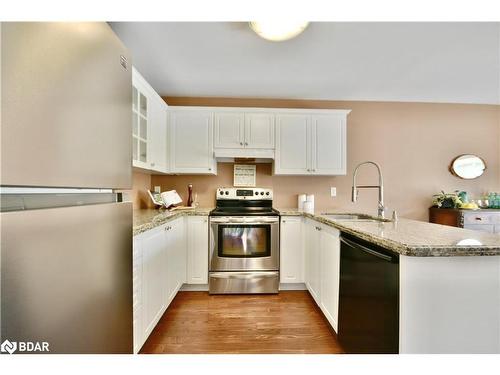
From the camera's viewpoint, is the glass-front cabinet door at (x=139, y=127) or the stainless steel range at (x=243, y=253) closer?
the glass-front cabinet door at (x=139, y=127)

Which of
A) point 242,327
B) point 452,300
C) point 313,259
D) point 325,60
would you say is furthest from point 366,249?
point 325,60

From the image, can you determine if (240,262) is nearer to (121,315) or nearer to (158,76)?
(121,315)

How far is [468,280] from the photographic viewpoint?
3.22ft

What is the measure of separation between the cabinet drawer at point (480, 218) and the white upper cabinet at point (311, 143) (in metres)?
1.51

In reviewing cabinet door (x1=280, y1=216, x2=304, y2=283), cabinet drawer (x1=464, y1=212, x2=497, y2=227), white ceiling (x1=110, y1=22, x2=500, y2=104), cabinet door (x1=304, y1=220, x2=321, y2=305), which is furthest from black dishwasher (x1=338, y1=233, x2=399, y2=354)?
cabinet drawer (x1=464, y1=212, x2=497, y2=227)

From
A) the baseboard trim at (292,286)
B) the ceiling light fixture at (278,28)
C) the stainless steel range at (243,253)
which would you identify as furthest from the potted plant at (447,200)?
the ceiling light fixture at (278,28)

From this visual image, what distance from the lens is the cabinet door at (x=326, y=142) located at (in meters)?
3.01

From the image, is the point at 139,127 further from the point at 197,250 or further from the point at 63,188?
the point at 63,188

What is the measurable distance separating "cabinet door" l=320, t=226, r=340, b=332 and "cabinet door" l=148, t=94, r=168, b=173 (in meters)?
1.80

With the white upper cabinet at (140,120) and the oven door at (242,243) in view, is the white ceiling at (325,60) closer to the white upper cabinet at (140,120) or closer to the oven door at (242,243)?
the white upper cabinet at (140,120)

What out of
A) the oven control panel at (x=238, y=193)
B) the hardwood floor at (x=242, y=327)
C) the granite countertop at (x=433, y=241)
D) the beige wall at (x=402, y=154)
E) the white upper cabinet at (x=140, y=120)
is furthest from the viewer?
the beige wall at (x=402, y=154)

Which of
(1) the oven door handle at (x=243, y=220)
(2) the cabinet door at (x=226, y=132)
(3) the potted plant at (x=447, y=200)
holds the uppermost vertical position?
(2) the cabinet door at (x=226, y=132)

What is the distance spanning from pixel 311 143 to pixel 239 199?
115 centimetres
